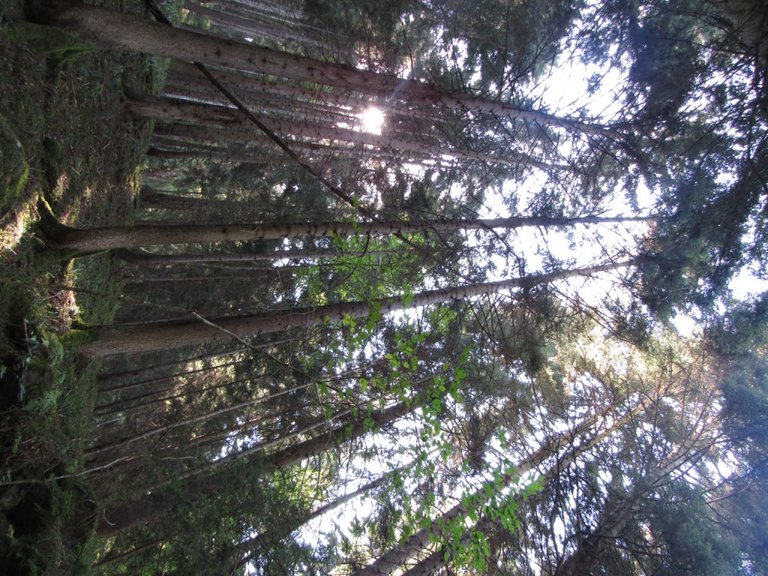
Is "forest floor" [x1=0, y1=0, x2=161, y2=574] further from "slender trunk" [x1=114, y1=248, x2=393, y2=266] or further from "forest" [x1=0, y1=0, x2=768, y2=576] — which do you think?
"slender trunk" [x1=114, y1=248, x2=393, y2=266]

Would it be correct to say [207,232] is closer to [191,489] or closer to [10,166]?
[10,166]

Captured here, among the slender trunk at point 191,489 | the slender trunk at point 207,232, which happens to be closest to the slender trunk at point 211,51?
the slender trunk at point 207,232

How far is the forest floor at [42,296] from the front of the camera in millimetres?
4121

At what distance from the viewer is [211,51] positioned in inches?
159

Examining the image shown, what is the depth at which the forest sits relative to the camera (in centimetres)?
474

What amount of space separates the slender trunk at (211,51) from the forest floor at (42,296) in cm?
26

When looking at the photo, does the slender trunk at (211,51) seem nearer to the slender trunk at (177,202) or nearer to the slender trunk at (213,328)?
the slender trunk at (213,328)

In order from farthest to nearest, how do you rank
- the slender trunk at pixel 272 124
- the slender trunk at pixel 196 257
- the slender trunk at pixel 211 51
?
the slender trunk at pixel 196 257, the slender trunk at pixel 272 124, the slender trunk at pixel 211 51

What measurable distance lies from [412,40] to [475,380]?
24.2 ft

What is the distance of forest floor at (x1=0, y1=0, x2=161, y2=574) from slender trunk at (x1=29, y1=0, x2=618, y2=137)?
26 centimetres

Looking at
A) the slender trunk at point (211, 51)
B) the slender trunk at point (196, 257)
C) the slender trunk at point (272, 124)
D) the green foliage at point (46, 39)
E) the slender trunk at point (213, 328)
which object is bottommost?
the slender trunk at point (213, 328)

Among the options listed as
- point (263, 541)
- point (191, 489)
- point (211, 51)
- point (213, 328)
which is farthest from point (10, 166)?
point (263, 541)

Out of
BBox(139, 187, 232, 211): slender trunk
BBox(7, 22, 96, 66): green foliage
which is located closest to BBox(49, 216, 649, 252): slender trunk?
BBox(7, 22, 96, 66): green foliage

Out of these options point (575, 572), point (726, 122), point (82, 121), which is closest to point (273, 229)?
point (82, 121)
